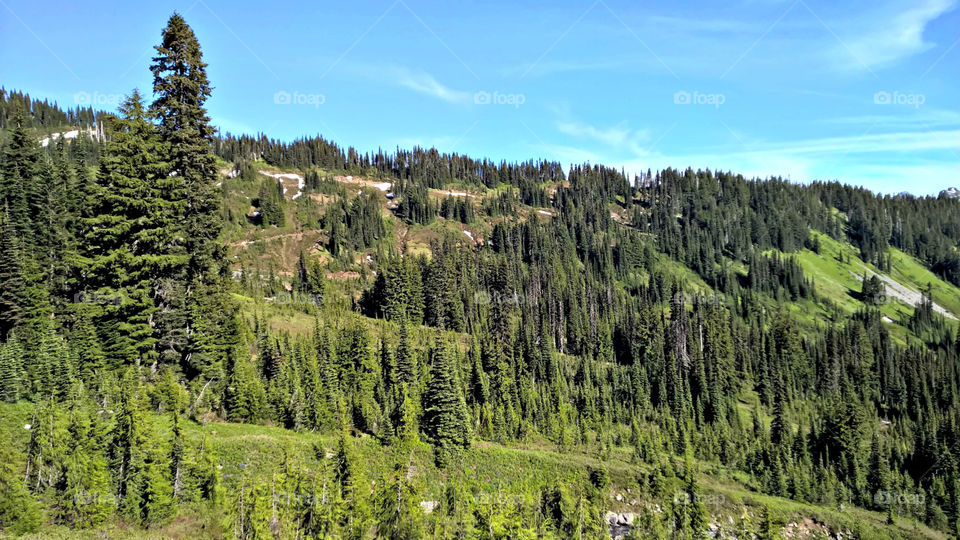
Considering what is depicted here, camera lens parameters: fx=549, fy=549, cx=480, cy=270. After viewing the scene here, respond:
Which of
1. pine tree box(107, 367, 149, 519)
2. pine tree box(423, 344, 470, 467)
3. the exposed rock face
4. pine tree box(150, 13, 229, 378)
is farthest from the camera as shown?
the exposed rock face

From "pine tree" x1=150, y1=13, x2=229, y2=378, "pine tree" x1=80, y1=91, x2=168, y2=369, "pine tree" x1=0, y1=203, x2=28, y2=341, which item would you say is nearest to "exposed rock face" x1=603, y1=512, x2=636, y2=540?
"pine tree" x1=150, y1=13, x2=229, y2=378

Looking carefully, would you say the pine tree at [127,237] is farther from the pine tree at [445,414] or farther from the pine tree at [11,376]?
the pine tree at [445,414]

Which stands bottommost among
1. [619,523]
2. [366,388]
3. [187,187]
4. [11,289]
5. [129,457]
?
[619,523]

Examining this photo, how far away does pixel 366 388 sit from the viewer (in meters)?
63.1

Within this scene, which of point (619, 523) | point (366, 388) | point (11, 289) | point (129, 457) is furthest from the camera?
point (366, 388)

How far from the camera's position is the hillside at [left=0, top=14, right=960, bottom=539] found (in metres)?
19.0

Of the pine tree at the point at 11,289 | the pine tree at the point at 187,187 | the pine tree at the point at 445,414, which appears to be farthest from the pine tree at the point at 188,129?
the pine tree at the point at 445,414

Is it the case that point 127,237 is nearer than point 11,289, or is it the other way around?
point 127,237

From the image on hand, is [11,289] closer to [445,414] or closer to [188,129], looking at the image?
[188,129]

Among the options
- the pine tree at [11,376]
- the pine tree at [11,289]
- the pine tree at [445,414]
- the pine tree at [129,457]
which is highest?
the pine tree at [11,289]

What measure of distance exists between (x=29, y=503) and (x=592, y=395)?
84.9m

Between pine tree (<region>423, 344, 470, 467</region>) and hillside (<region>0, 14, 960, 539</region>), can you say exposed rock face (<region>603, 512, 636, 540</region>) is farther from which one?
pine tree (<region>423, 344, 470, 467</region>)

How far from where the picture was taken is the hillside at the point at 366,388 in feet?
62.4

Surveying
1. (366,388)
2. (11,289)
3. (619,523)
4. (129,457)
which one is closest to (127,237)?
(129,457)
